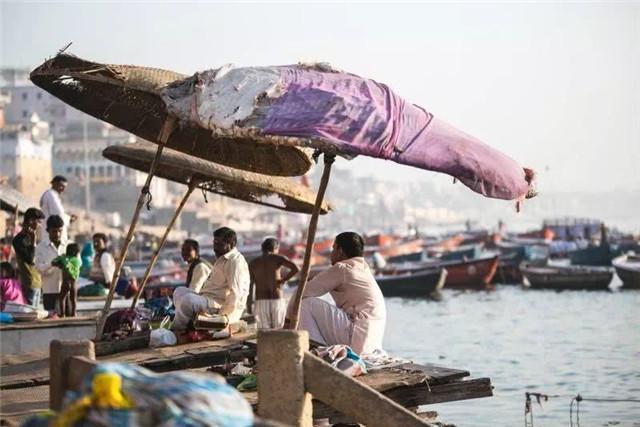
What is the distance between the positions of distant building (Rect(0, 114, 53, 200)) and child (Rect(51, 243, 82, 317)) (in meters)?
57.6

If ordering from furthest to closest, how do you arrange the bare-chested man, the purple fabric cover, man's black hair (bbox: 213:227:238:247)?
the bare-chested man, man's black hair (bbox: 213:227:238:247), the purple fabric cover

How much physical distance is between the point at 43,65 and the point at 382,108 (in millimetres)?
2841

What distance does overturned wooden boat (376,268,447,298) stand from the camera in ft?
128

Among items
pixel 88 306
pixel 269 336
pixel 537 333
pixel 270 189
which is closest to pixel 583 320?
pixel 537 333

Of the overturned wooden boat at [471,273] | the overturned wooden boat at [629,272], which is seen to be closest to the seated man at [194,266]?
the overturned wooden boat at [629,272]

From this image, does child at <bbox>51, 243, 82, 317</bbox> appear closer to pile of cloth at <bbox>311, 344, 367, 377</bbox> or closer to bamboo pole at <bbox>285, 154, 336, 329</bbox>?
bamboo pole at <bbox>285, 154, 336, 329</bbox>

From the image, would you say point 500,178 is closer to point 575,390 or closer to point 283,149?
point 283,149

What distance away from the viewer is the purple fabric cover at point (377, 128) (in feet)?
25.0

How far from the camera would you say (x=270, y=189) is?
11.5m

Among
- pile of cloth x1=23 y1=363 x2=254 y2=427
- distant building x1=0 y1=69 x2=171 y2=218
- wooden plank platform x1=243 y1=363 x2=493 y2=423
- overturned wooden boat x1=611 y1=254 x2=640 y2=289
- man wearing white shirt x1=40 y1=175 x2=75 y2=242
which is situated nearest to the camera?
pile of cloth x1=23 y1=363 x2=254 y2=427

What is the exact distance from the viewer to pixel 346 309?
8492 mm

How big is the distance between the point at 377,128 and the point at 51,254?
6.30m

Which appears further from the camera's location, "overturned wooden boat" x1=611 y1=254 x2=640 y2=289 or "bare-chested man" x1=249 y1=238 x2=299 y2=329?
"overturned wooden boat" x1=611 y1=254 x2=640 y2=289

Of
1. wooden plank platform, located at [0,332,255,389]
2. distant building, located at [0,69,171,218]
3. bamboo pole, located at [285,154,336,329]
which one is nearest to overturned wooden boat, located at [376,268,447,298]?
wooden plank platform, located at [0,332,255,389]
